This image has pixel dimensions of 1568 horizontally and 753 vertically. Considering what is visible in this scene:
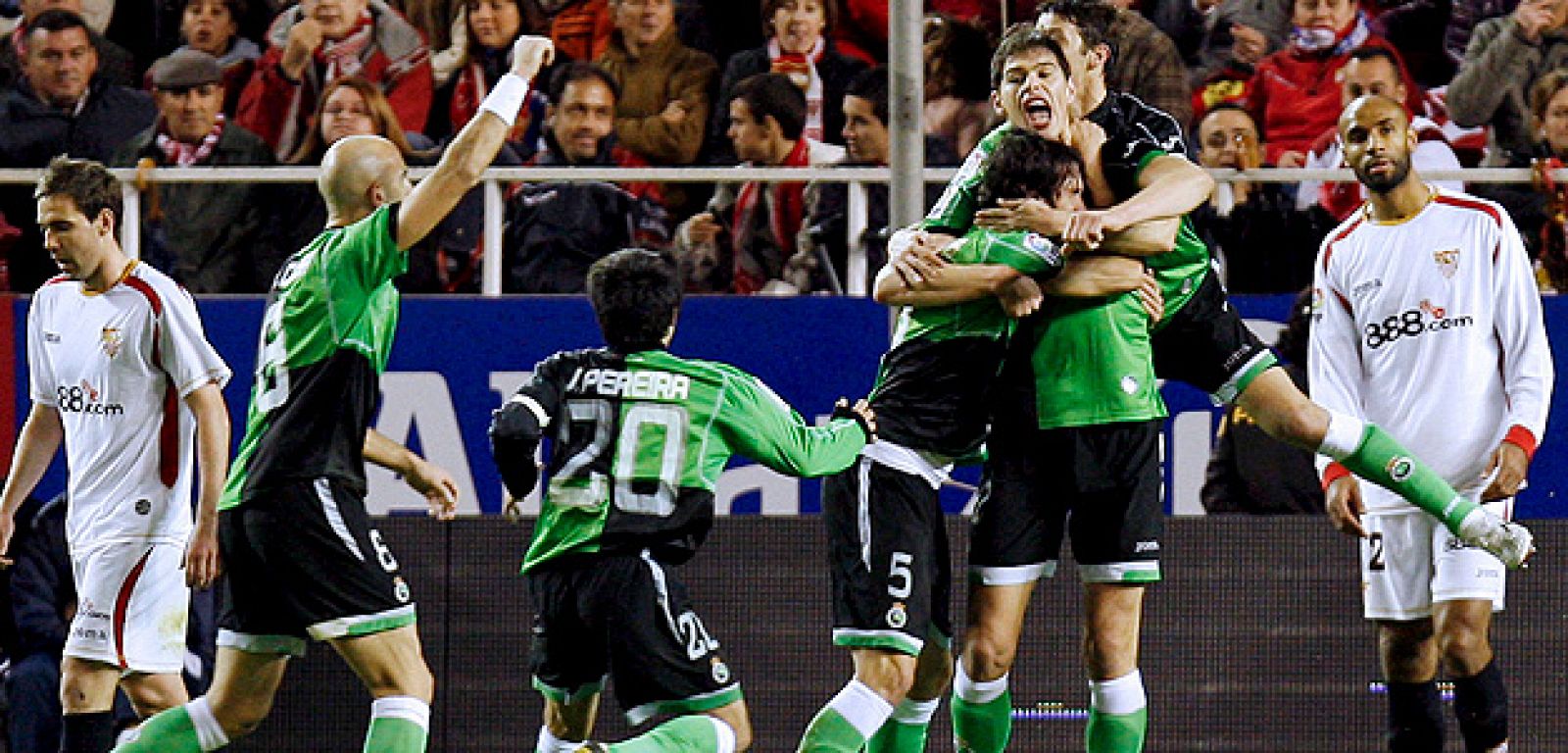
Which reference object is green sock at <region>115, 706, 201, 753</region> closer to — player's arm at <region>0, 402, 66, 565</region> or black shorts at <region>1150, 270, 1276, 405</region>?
player's arm at <region>0, 402, 66, 565</region>

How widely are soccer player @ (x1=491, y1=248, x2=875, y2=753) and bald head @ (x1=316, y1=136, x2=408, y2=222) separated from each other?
2.55ft

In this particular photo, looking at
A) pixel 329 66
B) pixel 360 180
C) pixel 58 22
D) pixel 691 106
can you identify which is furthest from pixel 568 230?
pixel 360 180

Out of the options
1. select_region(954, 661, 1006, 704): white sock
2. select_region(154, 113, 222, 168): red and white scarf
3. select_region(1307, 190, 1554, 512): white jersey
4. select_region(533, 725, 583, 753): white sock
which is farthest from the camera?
select_region(154, 113, 222, 168): red and white scarf

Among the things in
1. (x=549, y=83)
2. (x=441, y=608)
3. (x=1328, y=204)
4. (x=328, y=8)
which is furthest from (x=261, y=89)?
(x=1328, y=204)

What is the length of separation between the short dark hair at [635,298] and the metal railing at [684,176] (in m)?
2.68

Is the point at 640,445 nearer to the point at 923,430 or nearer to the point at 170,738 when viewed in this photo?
the point at 923,430

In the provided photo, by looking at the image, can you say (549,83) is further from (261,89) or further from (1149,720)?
(1149,720)

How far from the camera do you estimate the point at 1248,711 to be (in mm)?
8656

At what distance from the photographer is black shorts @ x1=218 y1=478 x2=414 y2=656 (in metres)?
6.37

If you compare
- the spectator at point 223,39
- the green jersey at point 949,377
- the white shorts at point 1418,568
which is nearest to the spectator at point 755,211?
the spectator at point 223,39

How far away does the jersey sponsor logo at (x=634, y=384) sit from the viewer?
6.21 metres

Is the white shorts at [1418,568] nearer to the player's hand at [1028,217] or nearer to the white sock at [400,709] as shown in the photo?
the player's hand at [1028,217]

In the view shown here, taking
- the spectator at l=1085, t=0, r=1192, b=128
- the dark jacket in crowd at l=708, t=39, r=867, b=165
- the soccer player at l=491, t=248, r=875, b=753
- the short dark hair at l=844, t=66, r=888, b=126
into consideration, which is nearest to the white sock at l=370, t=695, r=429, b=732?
the soccer player at l=491, t=248, r=875, b=753

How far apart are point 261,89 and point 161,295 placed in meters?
3.54
